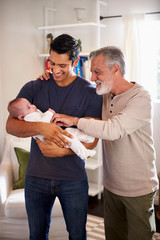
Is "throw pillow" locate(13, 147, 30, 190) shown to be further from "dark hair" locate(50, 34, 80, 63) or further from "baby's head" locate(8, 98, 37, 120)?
"dark hair" locate(50, 34, 80, 63)

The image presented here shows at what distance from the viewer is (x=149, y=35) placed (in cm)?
349

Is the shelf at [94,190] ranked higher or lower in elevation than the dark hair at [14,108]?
lower

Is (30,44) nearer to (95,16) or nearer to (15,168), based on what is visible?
(95,16)

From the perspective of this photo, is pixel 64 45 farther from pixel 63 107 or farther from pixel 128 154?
pixel 128 154

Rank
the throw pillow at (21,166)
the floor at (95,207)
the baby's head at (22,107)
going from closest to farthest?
the baby's head at (22,107), the throw pillow at (21,166), the floor at (95,207)

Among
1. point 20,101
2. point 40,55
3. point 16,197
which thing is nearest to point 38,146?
point 20,101

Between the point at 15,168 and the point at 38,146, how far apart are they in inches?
52.6

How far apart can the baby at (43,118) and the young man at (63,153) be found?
0.14 ft

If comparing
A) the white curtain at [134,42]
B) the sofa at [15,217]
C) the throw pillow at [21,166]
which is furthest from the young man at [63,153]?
the white curtain at [134,42]

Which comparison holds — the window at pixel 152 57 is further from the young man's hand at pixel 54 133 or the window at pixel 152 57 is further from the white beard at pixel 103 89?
the young man's hand at pixel 54 133

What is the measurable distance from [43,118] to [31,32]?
230 centimetres

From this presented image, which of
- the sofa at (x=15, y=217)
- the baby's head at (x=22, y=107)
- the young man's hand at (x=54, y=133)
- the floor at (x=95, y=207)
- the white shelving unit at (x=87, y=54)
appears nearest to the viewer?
the young man's hand at (x=54, y=133)

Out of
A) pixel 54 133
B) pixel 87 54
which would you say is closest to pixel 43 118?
pixel 54 133

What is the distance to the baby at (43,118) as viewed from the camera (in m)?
1.64
